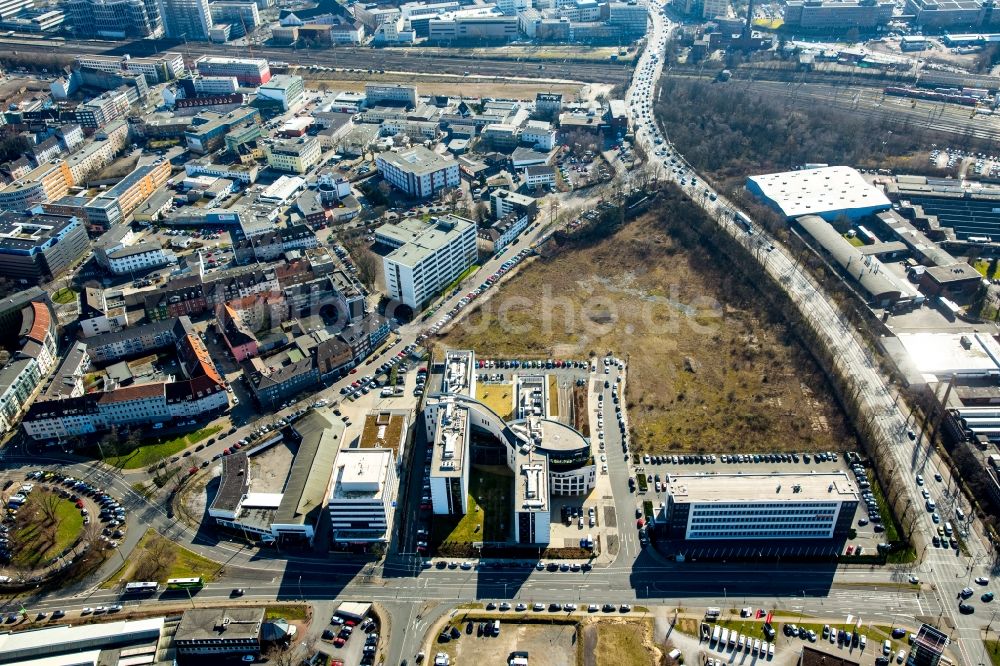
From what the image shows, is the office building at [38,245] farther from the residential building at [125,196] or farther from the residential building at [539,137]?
the residential building at [539,137]

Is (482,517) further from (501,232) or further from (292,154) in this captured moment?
(292,154)

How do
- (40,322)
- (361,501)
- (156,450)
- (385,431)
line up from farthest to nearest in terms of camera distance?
1. (40,322)
2. (156,450)
3. (385,431)
4. (361,501)

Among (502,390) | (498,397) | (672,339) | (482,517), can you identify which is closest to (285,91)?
(502,390)

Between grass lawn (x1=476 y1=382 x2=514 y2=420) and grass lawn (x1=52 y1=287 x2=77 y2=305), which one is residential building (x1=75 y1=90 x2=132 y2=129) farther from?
grass lawn (x1=476 y1=382 x2=514 y2=420)

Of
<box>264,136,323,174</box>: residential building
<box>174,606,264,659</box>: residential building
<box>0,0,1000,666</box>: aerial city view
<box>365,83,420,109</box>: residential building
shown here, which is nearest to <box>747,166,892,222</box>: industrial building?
<box>0,0,1000,666</box>: aerial city view

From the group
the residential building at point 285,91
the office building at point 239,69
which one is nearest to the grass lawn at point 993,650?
the residential building at point 285,91
